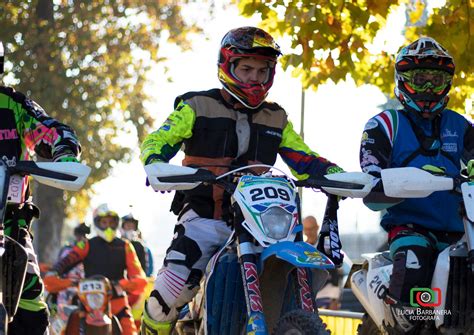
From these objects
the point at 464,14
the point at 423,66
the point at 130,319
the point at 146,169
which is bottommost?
the point at 130,319

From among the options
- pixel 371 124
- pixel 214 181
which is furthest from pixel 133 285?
pixel 214 181

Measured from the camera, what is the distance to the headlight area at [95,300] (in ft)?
57.2

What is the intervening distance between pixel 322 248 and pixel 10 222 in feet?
6.51

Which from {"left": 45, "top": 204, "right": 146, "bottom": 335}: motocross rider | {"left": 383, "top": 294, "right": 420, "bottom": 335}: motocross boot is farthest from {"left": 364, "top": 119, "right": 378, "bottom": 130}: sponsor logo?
{"left": 45, "top": 204, "right": 146, "bottom": 335}: motocross rider

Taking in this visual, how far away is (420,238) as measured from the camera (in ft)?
31.7

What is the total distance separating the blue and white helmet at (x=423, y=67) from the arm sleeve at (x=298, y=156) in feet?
2.98

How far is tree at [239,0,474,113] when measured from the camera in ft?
47.9

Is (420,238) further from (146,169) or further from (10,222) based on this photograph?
(10,222)

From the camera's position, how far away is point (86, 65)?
3519 cm

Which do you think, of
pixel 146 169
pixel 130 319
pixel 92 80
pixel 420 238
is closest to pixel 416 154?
pixel 420 238

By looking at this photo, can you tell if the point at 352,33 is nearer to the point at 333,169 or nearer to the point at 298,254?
the point at 333,169

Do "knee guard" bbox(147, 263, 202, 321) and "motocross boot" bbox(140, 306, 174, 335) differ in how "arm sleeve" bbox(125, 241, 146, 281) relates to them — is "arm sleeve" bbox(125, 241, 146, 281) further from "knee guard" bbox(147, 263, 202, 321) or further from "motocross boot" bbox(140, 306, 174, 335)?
"knee guard" bbox(147, 263, 202, 321)

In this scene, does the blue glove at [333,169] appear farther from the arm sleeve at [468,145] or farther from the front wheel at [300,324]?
the front wheel at [300,324]

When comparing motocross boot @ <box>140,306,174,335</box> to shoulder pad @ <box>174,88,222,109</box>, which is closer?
motocross boot @ <box>140,306,174,335</box>
